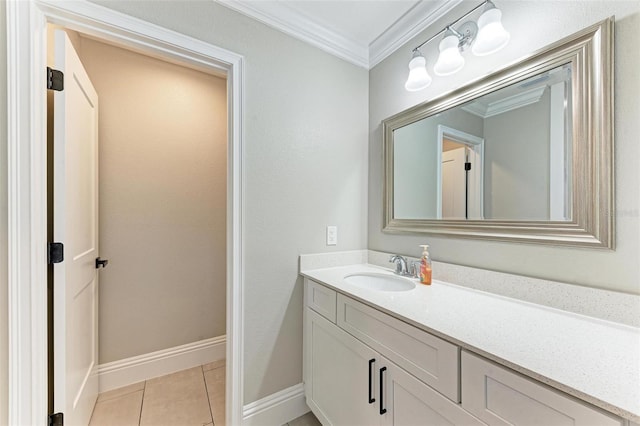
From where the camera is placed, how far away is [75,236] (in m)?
1.26

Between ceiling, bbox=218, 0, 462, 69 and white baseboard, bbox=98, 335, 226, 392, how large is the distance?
2314 millimetres

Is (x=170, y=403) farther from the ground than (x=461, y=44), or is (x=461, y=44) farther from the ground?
(x=461, y=44)

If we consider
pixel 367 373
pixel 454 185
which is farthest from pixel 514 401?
pixel 454 185

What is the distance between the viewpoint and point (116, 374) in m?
1.77

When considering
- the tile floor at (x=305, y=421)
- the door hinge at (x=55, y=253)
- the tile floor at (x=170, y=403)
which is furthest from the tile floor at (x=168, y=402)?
the door hinge at (x=55, y=253)

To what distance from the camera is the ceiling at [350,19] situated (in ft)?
4.60

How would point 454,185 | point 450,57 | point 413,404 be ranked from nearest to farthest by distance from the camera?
point 413,404 < point 450,57 < point 454,185

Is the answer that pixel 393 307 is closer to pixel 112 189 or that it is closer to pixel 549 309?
pixel 549 309

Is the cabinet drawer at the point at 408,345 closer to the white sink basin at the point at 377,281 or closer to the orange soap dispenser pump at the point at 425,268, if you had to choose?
the white sink basin at the point at 377,281

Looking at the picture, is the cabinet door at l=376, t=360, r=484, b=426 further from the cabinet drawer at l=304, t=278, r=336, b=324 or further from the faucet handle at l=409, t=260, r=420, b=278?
the faucet handle at l=409, t=260, r=420, b=278

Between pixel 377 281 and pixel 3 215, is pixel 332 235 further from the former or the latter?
pixel 3 215

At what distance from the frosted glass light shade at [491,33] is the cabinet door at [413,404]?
1.34 m

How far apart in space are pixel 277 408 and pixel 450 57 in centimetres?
207

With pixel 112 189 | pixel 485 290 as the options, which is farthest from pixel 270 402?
pixel 112 189
